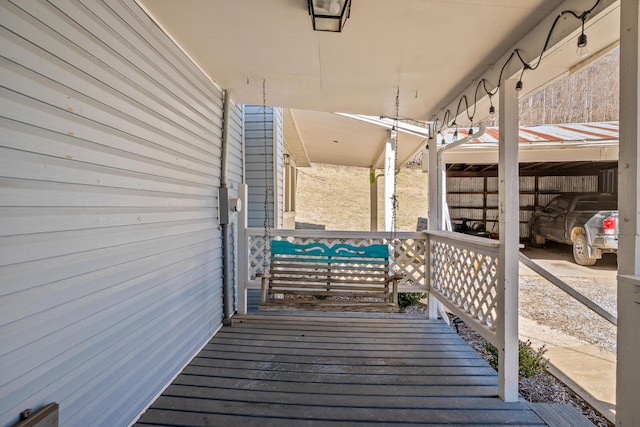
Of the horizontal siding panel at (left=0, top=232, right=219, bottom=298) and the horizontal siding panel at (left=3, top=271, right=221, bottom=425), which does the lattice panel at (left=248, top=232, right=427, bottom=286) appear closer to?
the horizontal siding panel at (left=3, top=271, right=221, bottom=425)

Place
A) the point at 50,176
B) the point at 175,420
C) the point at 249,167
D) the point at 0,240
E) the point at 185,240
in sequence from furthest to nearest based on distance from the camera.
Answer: the point at 249,167 → the point at 185,240 → the point at 175,420 → the point at 50,176 → the point at 0,240

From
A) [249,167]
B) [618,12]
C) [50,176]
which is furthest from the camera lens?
[249,167]

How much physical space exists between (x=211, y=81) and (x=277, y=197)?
2.10 metres

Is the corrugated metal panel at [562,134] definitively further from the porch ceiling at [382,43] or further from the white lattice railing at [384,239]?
the porch ceiling at [382,43]

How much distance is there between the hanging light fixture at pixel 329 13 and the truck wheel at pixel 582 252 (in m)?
→ 7.17

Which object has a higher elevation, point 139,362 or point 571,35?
point 571,35

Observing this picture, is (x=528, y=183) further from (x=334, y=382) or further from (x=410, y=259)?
(x=334, y=382)

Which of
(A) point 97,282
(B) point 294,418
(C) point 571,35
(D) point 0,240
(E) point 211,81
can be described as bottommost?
(B) point 294,418

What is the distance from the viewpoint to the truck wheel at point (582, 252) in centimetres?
643

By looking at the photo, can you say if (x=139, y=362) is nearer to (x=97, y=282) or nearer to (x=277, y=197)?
(x=97, y=282)

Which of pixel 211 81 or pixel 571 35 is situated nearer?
pixel 571 35

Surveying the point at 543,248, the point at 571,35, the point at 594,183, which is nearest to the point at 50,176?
the point at 571,35

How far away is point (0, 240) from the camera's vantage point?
3.75 feet

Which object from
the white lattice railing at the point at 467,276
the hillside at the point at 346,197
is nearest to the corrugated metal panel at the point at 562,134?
the white lattice railing at the point at 467,276
